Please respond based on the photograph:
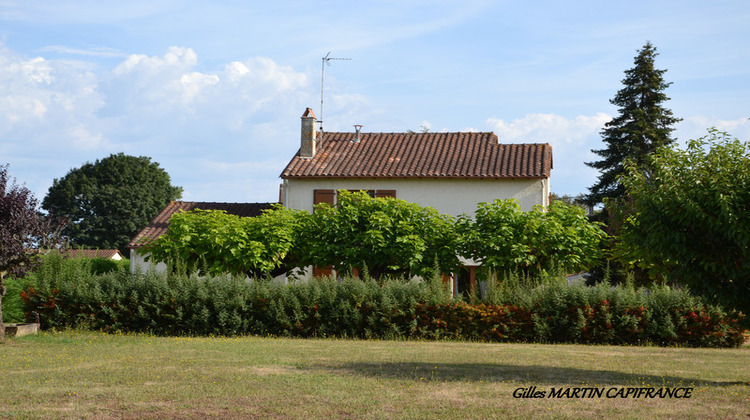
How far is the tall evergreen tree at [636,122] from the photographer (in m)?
40.3

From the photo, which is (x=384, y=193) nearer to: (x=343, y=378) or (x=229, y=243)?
(x=229, y=243)

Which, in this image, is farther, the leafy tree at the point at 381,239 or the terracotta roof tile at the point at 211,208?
Answer: the terracotta roof tile at the point at 211,208

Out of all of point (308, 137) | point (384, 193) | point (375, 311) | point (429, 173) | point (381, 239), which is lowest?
point (375, 311)

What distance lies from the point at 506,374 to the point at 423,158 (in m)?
22.3

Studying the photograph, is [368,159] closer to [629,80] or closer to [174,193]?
[629,80]

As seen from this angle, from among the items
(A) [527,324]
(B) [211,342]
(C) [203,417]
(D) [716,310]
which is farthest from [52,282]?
(D) [716,310]

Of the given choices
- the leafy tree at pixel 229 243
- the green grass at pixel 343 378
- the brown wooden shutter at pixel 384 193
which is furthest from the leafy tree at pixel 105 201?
the green grass at pixel 343 378

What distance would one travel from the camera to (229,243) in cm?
2547

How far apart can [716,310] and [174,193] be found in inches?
2149

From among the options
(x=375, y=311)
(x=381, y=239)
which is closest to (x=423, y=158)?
(x=381, y=239)

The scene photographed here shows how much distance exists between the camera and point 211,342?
1816 centimetres

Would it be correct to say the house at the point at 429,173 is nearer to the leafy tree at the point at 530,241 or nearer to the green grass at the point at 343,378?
the leafy tree at the point at 530,241

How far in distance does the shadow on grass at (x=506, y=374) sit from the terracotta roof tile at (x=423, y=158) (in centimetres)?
1947

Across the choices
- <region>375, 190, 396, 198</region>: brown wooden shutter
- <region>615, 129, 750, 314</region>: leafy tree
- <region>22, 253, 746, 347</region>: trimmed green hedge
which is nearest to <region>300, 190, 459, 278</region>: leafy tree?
<region>22, 253, 746, 347</region>: trimmed green hedge
